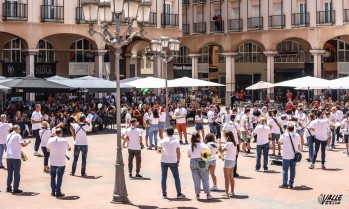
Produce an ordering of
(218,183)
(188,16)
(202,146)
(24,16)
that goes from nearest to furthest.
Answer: (202,146)
(218,183)
(24,16)
(188,16)

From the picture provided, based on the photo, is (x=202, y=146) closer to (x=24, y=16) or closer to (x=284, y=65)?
(x=24, y=16)

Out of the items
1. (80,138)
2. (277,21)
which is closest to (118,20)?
(80,138)

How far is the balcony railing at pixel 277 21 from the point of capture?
50250mm

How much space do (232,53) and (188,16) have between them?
6740mm

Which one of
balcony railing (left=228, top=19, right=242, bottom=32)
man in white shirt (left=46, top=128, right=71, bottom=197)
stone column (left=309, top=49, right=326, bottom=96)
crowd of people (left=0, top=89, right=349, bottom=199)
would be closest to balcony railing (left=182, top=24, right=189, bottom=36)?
balcony railing (left=228, top=19, right=242, bottom=32)

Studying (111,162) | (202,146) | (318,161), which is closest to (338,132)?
(318,161)

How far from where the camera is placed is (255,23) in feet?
171

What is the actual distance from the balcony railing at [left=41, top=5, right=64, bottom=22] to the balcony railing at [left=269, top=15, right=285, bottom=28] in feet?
59.4

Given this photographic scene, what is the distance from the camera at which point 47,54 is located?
158 feet

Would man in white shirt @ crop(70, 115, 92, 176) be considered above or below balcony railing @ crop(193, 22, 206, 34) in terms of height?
below

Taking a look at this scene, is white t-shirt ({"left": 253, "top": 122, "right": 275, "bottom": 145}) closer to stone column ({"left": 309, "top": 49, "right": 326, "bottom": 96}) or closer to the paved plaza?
the paved plaza

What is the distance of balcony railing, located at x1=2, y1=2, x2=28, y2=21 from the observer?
3928cm
